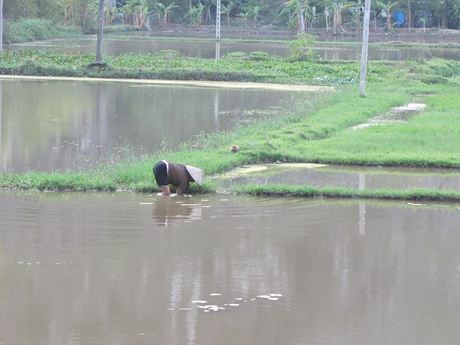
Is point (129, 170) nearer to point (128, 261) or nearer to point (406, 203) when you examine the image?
point (128, 261)

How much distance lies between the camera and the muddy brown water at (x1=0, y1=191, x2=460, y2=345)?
18.6 feet

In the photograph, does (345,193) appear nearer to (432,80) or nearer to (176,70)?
(432,80)

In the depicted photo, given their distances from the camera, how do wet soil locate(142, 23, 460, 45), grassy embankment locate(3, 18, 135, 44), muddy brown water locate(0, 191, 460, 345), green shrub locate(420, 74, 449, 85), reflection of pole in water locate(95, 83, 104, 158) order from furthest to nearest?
wet soil locate(142, 23, 460, 45), grassy embankment locate(3, 18, 135, 44), green shrub locate(420, 74, 449, 85), reflection of pole in water locate(95, 83, 104, 158), muddy brown water locate(0, 191, 460, 345)

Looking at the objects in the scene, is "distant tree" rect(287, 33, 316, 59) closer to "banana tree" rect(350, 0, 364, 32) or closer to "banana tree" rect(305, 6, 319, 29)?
"banana tree" rect(305, 6, 319, 29)

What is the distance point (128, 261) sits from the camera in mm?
7215

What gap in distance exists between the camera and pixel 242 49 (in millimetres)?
55469

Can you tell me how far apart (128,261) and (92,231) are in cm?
125

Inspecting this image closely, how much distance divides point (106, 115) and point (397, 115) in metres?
9.20

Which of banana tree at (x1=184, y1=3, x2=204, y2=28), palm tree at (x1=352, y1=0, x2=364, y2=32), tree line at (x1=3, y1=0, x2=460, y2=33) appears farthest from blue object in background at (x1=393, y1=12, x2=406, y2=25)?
banana tree at (x1=184, y1=3, x2=204, y2=28)

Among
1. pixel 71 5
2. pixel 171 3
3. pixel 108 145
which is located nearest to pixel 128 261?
pixel 108 145

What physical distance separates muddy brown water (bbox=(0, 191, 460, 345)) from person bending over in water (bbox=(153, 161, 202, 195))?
0.29 meters

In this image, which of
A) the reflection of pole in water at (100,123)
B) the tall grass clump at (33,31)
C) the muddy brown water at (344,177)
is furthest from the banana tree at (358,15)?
the muddy brown water at (344,177)

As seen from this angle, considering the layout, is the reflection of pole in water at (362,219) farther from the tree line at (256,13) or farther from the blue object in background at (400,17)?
the blue object in background at (400,17)

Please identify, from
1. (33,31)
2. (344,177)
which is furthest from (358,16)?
(344,177)
